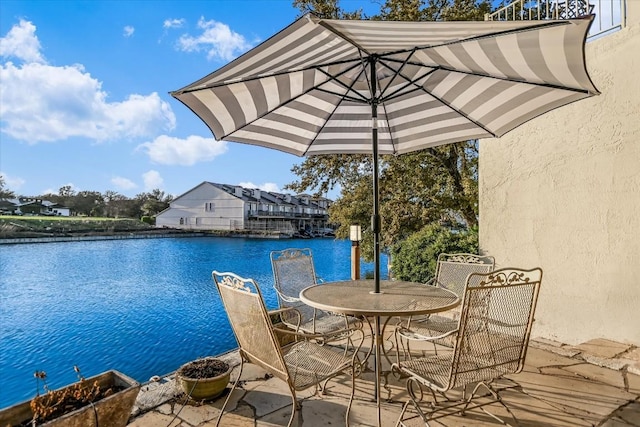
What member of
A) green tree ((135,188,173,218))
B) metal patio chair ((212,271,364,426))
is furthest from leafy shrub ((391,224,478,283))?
green tree ((135,188,173,218))

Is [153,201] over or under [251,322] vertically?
over

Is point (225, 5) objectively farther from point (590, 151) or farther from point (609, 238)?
point (609, 238)

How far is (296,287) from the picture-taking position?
367cm

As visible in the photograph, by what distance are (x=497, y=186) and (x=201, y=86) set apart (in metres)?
3.84

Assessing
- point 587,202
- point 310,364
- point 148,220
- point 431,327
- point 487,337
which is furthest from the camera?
point 148,220

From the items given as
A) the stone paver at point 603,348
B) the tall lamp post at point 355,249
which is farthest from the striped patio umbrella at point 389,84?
the stone paver at point 603,348

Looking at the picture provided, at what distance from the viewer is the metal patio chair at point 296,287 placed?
3268 millimetres

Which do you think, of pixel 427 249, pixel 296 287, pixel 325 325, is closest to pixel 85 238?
pixel 427 249

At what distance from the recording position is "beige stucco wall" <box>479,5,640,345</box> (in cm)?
337

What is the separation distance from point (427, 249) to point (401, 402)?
13.4ft

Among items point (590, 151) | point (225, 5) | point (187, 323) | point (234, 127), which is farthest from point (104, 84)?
point (590, 151)

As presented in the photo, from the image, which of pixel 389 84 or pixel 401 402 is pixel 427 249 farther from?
pixel 389 84

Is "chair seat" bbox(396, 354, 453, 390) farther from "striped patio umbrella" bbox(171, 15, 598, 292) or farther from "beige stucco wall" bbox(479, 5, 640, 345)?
"beige stucco wall" bbox(479, 5, 640, 345)

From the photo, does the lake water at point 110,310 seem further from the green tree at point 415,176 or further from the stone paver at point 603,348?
the stone paver at point 603,348
